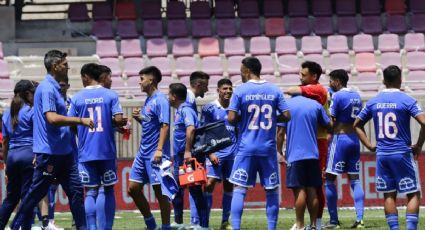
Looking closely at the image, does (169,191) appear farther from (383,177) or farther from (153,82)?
(383,177)

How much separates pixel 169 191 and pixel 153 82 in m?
1.37

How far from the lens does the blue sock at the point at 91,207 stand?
Result: 1523 cm

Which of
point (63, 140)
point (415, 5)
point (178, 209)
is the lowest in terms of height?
point (178, 209)

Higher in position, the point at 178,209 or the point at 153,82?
the point at 153,82

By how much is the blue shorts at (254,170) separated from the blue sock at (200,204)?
2.51 metres

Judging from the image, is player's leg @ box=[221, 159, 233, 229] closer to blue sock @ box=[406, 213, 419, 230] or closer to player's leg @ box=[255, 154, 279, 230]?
player's leg @ box=[255, 154, 279, 230]

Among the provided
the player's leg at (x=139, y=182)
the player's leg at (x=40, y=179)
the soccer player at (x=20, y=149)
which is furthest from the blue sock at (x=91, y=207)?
the player's leg at (x=40, y=179)

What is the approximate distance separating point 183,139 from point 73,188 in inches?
154

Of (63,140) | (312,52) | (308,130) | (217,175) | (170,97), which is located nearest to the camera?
(63,140)

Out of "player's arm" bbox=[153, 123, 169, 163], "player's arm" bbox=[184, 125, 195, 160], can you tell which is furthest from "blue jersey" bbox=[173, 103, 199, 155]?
"player's arm" bbox=[153, 123, 169, 163]

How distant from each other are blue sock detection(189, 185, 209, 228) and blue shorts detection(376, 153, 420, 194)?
11.5 ft

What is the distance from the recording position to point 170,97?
1723cm

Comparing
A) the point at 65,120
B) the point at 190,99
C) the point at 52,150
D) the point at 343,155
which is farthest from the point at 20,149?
the point at 343,155

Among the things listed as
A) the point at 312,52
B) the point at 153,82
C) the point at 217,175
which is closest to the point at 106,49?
the point at 312,52
